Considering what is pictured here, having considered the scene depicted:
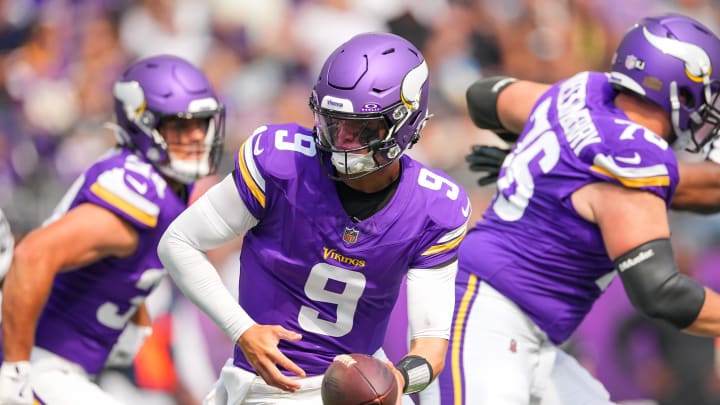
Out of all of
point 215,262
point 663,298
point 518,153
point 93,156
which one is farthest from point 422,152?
point 663,298

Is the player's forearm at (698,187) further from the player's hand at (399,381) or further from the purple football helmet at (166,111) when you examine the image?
the purple football helmet at (166,111)

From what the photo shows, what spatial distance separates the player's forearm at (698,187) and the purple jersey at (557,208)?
33 cm

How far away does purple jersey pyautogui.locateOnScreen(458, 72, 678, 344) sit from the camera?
13.0 feet

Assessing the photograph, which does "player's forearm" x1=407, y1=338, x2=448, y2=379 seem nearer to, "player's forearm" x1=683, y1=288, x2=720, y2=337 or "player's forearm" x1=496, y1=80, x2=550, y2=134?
"player's forearm" x1=683, y1=288, x2=720, y2=337

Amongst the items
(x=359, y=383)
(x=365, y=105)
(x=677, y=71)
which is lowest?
(x=359, y=383)

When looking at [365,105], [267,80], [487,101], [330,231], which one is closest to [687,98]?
[487,101]

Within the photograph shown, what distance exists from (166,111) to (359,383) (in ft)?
7.22

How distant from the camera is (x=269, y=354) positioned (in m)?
3.34

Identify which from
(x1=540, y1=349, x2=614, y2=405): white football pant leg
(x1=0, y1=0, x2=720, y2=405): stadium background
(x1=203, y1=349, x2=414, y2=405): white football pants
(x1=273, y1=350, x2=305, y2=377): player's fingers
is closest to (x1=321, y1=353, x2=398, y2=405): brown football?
(x1=273, y1=350, x2=305, y2=377): player's fingers

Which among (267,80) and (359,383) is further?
(267,80)

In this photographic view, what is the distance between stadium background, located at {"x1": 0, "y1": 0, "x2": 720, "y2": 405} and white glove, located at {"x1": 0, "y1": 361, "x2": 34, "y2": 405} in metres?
1.94

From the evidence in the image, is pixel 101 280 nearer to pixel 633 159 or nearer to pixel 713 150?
pixel 633 159

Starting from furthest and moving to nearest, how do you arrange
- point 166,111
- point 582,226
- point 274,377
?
point 166,111 → point 582,226 → point 274,377

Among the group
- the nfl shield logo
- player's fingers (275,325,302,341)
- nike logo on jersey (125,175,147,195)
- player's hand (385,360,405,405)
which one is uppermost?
the nfl shield logo
